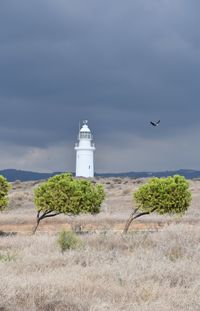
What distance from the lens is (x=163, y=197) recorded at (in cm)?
3372

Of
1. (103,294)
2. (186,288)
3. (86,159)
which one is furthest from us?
(86,159)

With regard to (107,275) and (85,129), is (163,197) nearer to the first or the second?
(107,275)

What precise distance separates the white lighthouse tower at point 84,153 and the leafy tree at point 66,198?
4810cm

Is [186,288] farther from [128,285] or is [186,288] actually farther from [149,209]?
[149,209]

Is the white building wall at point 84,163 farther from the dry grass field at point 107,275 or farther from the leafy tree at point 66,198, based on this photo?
the dry grass field at point 107,275

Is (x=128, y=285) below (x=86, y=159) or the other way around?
below

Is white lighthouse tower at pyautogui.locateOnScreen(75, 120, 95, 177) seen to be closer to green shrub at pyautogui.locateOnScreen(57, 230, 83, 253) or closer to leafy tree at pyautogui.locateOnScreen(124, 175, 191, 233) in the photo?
leafy tree at pyautogui.locateOnScreen(124, 175, 191, 233)

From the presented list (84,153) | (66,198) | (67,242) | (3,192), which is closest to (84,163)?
(84,153)

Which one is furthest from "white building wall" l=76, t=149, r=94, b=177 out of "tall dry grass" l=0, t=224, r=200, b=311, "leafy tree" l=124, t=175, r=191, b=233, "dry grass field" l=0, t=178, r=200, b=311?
"tall dry grass" l=0, t=224, r=200, b=311

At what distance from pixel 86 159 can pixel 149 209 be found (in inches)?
1989

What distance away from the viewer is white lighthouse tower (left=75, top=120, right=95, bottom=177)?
83.7m

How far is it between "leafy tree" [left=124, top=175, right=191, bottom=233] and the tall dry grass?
45.9 ft

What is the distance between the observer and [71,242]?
1848cm

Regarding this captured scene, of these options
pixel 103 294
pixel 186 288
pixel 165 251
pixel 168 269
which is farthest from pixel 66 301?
pixel 165 251
